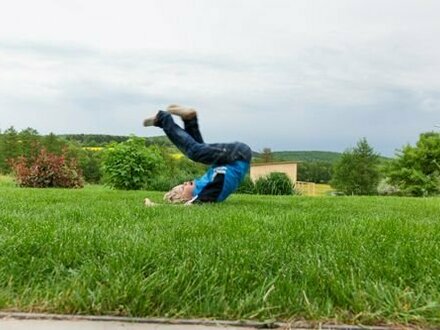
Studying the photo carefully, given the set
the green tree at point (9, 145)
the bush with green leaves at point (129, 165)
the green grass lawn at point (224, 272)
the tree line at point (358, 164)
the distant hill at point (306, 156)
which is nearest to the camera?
the green grass lawn at point (224, 272)

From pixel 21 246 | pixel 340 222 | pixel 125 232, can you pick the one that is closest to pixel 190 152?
pixel 340 222

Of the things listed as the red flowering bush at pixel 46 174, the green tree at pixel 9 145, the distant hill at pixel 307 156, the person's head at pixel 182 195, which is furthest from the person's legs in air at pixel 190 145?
the distant hill at pixel 307 156

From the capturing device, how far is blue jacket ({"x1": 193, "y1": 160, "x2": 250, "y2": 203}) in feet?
21.4

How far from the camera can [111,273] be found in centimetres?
248

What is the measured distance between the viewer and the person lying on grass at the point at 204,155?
252 inches

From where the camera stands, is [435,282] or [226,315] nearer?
[226,315]

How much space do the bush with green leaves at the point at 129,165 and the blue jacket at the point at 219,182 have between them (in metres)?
6.86

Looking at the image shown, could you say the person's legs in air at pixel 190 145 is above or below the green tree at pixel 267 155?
above

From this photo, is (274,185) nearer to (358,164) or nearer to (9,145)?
(9,145)

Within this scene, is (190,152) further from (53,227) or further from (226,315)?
(226,315)

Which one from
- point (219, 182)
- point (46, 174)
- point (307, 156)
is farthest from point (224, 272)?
point (307, 156)

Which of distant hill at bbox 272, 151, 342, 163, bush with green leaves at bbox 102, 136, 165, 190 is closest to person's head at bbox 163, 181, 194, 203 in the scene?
bush with green leaves at bbox 102, 136, 165, 190

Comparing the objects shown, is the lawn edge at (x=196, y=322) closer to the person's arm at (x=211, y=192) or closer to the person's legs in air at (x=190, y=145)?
the person's legs in air at (x=190, y=145)

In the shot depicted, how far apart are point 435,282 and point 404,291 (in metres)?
0.25
